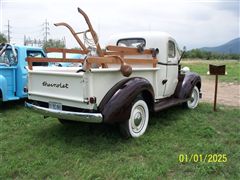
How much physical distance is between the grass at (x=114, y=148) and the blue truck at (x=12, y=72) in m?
0.81

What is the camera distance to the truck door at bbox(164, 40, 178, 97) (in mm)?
6136

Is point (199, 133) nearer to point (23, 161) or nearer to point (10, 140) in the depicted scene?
point (23, 161)

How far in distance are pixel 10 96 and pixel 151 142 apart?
4.15 meters

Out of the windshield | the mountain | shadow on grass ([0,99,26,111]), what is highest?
the mountain

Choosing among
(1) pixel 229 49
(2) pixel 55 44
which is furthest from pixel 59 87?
(1) pixel 229 49

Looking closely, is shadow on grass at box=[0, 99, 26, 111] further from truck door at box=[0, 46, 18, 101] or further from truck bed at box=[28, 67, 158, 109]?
truck bed at box=[28, 67, 158, 109]

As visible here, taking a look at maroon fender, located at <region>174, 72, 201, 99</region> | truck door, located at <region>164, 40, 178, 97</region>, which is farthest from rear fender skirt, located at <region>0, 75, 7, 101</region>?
maroon fender, located at <region>174, 72, 201, 99</region>

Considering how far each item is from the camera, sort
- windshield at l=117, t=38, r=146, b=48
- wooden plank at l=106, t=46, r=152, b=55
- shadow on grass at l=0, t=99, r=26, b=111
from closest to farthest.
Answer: wooden plank at l=106, t=46, r=152, b=55 → windshield at l=117, t=38, r=146, b=48 → shadow on grass at l=0, t=99, r=26, b=111

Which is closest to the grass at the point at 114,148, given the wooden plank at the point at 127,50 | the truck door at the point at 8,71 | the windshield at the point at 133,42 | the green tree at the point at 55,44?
the truck door at the point at 8,71

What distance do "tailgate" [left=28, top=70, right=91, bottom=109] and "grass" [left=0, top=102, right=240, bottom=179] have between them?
75cm

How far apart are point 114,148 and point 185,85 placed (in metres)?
3.06

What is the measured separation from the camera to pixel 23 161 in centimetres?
385

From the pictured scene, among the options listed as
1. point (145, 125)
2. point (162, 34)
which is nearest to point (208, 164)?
point (145, 125)

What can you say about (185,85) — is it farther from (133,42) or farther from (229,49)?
(229,49)
